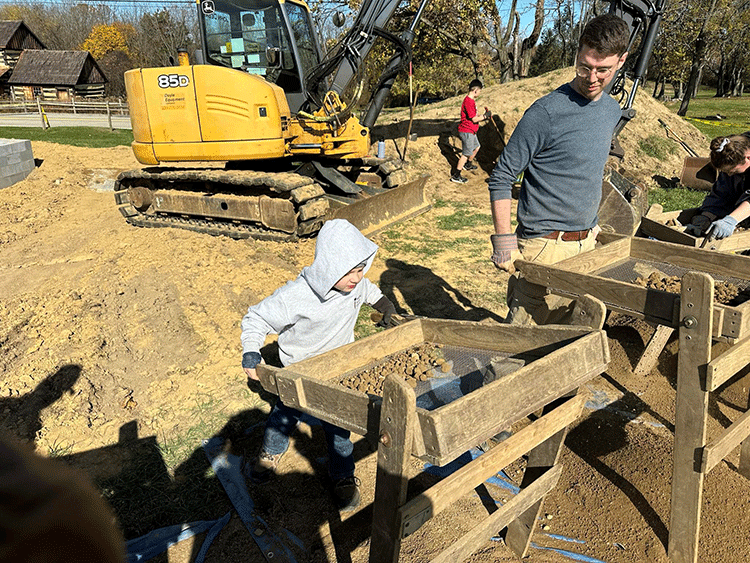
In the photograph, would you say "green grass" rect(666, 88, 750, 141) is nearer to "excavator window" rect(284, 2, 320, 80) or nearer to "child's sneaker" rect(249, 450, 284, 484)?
"excavator window" rect(284, 2, 320, 80)

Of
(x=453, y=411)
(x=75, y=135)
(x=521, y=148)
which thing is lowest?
(x=75, y=135)

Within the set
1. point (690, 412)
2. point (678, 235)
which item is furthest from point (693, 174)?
point (690, 412)

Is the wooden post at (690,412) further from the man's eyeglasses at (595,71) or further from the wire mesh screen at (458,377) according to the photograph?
the man's eyeglasses at (595,71)

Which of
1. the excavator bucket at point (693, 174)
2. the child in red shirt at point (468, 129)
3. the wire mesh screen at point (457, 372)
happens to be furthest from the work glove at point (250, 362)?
the excavator bucket at point (693, 174)

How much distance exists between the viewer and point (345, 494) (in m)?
3.31

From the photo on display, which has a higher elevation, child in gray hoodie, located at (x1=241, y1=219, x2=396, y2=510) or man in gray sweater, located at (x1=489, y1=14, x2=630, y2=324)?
man in gray sweater, located at (x1=489, y1=14, x2=630, y2=324)

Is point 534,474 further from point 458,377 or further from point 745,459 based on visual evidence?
point 745,459

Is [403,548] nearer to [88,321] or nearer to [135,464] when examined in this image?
[135,464]

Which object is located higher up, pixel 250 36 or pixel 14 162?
pixel 250 36

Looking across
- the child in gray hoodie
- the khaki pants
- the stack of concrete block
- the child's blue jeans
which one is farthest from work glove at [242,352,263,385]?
the stack of concrete block

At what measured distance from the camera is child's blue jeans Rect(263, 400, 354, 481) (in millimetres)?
3234

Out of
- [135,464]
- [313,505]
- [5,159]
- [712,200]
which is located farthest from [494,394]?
[5,159]

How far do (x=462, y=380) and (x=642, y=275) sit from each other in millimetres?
1578

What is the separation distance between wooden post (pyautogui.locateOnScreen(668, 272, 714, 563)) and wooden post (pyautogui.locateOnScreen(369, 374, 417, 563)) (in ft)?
5.01
